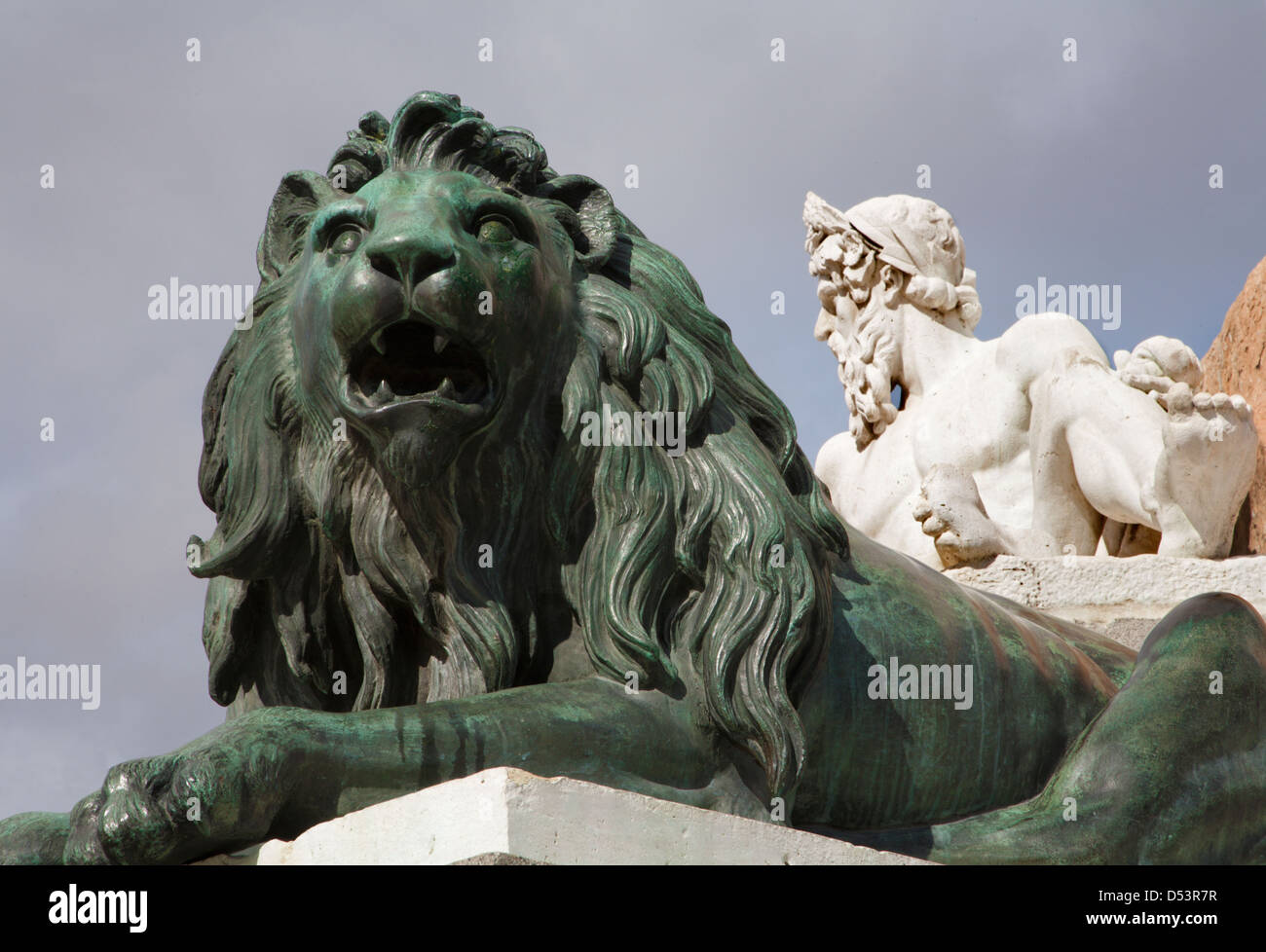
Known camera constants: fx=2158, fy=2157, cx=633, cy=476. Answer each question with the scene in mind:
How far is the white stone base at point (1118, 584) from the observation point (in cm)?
627

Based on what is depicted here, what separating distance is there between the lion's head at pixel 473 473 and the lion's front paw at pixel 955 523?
2297 millimetres

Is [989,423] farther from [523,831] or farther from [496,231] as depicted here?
[523,831]

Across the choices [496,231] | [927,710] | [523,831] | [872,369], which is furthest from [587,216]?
[872,369]

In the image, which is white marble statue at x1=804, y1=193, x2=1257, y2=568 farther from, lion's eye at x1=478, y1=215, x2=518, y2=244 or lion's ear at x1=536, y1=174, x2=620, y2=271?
lion's eye at x1=478, y1=215, x2=518, y2=244

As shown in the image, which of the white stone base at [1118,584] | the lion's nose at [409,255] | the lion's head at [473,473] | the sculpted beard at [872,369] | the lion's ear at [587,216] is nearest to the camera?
the lion's nose at [409,255]

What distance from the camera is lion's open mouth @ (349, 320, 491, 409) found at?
155 inches

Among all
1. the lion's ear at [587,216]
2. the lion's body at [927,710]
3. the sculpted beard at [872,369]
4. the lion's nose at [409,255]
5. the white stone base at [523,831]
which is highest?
the sculpted beard at [872,369]

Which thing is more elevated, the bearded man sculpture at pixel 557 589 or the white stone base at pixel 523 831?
the bearded man sculpture at pixel 557 589

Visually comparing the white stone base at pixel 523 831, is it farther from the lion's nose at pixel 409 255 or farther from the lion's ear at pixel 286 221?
the lion's ear at pixel 286 221

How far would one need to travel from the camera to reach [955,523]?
21.6ft

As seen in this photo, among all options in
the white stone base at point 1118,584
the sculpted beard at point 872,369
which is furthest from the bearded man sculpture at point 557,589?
the sculpted beard at point 872,369

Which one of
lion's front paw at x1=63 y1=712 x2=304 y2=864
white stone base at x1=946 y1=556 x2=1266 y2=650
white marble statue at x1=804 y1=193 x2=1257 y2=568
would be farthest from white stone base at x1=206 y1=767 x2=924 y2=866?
white marble statue at x1=804 y1=193 x2=1257 y2=568

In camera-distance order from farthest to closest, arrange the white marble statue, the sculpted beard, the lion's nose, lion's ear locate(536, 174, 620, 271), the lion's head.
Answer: the sculpted beard
the white marble statue
lion's ear locate(536, 174, 620, 271)
the lion's head
the lion's nose

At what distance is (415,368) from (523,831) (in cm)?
95
